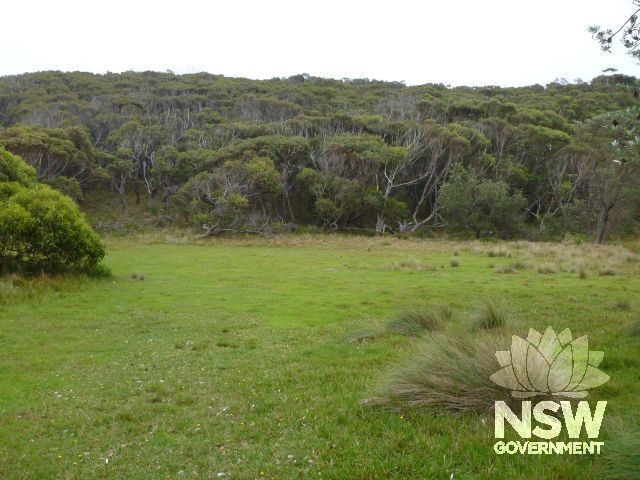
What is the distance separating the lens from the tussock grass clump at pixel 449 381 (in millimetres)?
6090

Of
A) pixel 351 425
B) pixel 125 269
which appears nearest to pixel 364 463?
pixel 351 425

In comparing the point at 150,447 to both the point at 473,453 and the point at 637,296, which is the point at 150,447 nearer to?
the point at 473,453

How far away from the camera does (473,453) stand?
5.08m

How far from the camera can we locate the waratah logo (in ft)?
19.3

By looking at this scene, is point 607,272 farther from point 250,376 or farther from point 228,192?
point 228,192

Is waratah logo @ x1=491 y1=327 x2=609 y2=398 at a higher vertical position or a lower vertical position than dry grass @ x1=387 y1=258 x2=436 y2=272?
higher

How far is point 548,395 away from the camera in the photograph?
5.84 m

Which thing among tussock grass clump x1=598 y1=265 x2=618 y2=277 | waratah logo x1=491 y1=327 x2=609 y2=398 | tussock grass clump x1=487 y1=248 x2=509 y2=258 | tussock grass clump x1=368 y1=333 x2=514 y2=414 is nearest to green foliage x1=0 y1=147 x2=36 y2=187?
tussock grass clump x1=368 y1=333 x2=514 y2=414

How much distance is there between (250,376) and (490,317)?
476cm

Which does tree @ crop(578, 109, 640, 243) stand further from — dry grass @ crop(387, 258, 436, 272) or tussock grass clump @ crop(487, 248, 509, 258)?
dry grass @ crop(387, 258, 436, 272)

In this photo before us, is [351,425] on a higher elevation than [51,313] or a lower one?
higher

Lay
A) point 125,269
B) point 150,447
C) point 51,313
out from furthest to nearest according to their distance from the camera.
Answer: point 125,269
point 51,313
point 150,447

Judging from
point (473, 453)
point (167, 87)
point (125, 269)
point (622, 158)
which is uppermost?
point (167, 87)

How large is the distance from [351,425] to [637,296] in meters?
13.9
